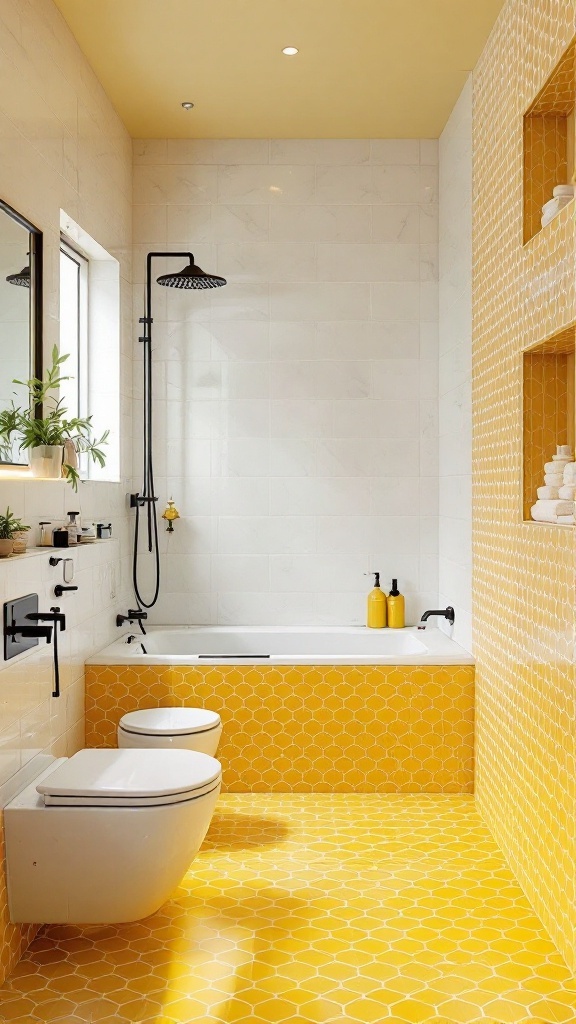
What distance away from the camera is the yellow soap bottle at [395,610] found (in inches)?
167

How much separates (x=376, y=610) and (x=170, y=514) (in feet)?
3.60

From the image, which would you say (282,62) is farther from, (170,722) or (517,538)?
(170,722)

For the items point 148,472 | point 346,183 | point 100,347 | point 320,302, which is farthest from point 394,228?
point 148,472

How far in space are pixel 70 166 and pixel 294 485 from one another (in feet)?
5.85

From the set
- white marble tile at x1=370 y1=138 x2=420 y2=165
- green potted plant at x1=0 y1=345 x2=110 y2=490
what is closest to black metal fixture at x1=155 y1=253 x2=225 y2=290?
green potted plant at x1=0 y1=345 x2=110 y2=490

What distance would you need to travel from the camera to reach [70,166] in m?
3.27

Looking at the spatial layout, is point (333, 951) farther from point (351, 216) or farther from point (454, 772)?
point (351, 216)

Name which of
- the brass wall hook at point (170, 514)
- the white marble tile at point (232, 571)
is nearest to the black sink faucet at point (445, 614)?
the white marble tile at point (232, 571)

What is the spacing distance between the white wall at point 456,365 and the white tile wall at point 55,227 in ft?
4.98

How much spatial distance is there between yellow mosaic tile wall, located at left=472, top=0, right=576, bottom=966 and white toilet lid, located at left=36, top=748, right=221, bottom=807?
0.95m

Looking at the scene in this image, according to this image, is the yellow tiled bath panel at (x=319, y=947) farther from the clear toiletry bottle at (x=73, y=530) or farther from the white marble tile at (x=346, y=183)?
the white marble tile at (x=346, y=183)

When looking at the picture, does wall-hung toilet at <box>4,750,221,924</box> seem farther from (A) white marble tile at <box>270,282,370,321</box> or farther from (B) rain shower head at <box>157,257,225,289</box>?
(A) white marble tile at <box>270,282,370,321</box>

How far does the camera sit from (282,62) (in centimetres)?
354

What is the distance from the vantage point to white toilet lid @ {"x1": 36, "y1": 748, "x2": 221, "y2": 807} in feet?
7.52
